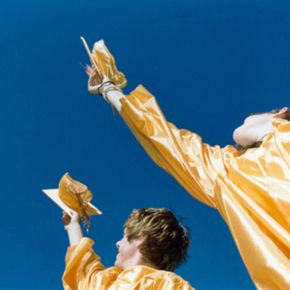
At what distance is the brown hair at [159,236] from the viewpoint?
7.56ft

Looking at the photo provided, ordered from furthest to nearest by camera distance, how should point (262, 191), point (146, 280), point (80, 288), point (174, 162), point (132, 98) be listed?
point (80, 288) < point (146, 280) < point (132, 98) < point (174, 162) < point (262, 191)

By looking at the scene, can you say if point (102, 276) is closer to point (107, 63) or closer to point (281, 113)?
point (107, 63)

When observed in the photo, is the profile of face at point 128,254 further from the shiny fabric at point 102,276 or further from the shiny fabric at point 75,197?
the shiny fabric at point 75,197

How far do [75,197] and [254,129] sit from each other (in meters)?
1.14

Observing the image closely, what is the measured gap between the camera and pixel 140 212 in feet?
7.96

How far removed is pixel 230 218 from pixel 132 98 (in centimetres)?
65

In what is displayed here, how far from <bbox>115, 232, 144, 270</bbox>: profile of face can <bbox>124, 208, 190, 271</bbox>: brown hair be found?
0.06 feet

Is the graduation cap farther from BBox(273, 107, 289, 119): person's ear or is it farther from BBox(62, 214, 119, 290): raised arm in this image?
BBox(273, 107, 289, 119): person's ear

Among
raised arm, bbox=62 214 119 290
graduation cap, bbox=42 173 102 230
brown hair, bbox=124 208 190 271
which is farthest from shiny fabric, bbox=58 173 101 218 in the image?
brown hair, bbox=124 208 190 271

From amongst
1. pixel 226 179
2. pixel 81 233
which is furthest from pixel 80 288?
pixel 226 179

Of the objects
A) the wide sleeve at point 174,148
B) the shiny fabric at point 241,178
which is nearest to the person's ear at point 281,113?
the shiny fabric at point 241,178

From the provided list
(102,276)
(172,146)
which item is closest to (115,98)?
(172,146)

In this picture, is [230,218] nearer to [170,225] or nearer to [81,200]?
[170,225]

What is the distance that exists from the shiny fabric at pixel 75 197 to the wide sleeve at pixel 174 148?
83cm
